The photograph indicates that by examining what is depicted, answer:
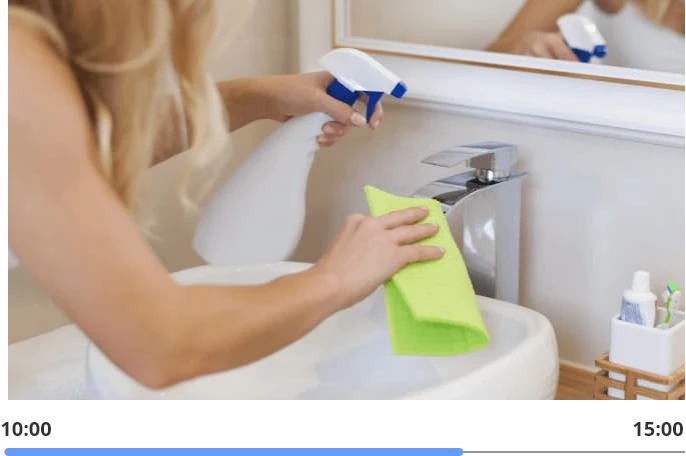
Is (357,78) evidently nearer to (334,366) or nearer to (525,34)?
(525,34)

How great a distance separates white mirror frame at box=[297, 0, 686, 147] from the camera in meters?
0.88

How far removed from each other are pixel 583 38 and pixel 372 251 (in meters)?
0.28

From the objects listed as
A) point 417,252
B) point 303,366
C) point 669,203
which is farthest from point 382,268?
point 669,203

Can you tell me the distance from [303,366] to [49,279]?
31 cm

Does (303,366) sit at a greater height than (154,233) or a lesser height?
lesser

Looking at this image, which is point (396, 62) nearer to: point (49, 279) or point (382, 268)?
point (382, 268)

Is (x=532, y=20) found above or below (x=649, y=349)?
above

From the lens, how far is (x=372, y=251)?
0.82 m

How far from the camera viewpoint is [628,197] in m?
0.92

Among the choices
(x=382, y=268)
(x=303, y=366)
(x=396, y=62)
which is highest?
(x=396, y=62)

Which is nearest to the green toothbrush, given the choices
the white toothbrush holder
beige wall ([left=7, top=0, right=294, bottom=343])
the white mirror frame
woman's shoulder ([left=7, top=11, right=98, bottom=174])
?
the white toothbrush holder

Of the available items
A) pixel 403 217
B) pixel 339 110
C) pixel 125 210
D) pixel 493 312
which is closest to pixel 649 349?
pixel 493 312

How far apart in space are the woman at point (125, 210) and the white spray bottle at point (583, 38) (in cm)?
22

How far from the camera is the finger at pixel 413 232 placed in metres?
0.84
